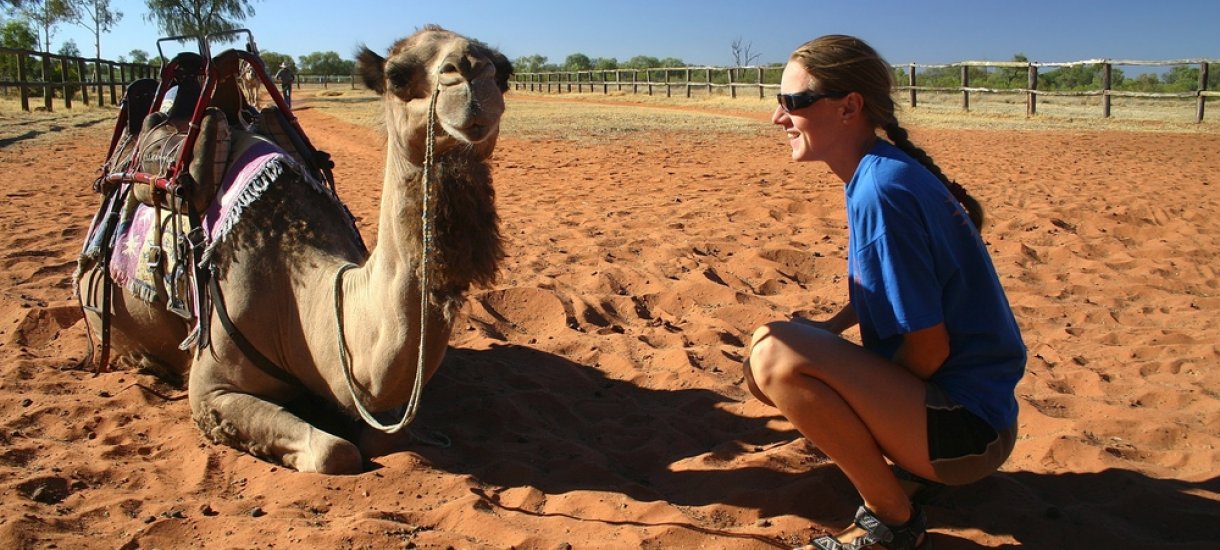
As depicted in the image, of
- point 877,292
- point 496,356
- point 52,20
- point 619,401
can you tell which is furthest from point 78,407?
point 52,20

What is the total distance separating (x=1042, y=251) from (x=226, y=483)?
19.3 feet

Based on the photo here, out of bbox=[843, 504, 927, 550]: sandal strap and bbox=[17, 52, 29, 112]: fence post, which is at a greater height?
bbox=[17, 52, 29, 112]: fence post

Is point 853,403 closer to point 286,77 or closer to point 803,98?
point 803,98

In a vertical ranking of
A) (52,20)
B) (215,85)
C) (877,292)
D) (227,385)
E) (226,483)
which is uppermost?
(52,20)

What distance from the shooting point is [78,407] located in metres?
4.06

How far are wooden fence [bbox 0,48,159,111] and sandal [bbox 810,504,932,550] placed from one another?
80.4 ft

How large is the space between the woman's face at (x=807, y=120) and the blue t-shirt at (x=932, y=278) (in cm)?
15

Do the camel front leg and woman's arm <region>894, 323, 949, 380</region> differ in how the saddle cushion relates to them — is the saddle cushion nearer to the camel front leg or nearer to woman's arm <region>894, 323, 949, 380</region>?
the camel front leg

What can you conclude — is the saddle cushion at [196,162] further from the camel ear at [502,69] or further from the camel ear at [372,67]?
the camel ear at [502,69]

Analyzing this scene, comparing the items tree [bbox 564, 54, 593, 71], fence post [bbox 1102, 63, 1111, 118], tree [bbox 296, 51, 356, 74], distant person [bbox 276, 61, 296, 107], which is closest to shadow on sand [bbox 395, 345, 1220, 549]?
distant person [bbox 276, 61, 296, 107]

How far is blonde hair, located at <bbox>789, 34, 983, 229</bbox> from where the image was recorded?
2566mm

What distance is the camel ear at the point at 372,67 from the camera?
3111 mm

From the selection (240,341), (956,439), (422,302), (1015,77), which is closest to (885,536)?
(956,439)

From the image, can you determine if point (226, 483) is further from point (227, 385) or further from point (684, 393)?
point (684, 393)
